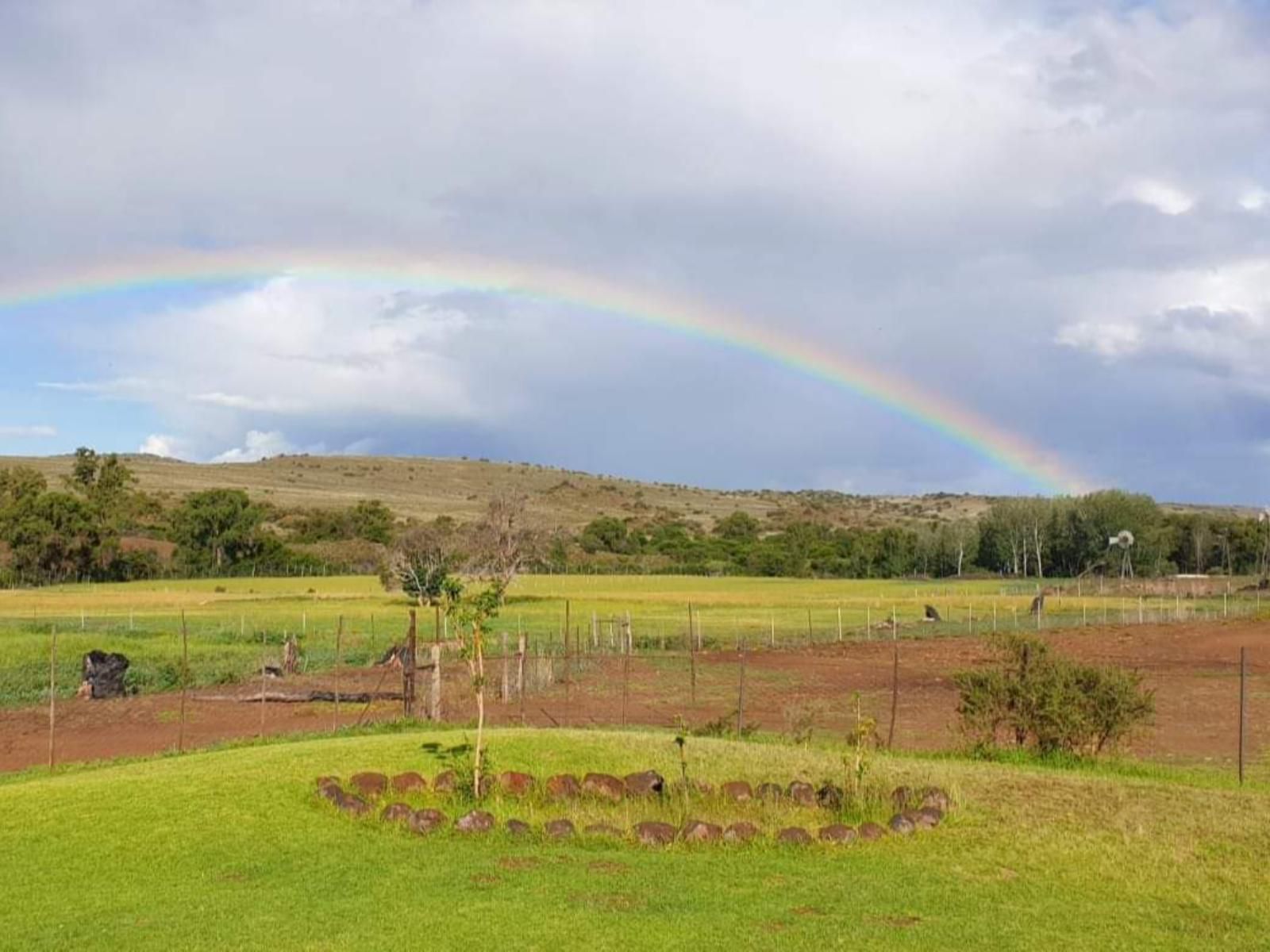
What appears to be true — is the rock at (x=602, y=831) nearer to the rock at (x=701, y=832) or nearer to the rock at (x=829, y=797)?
the rock at (x=701, y=832)

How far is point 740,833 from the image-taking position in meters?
14.4

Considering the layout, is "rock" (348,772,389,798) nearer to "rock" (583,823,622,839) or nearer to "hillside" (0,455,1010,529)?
"rock" (583,823,622,839)

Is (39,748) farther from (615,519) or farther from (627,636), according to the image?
(615,519)

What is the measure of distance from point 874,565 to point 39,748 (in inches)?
4070

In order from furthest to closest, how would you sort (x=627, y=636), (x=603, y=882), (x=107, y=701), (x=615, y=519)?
(x=615, y=519) → (x=627, y=636) → (x=107, y=701) → (x=603, y=882)

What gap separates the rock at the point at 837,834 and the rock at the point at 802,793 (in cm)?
158

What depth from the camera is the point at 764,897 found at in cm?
1197

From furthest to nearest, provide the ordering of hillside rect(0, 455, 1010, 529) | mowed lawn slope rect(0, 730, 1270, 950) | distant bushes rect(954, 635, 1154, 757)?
hillside rect(0, 455, 1010, 529) → distant bushes rect(954, 635, 1154, 757) → mowed lawn slope rect(0, 730, 1270, 950)

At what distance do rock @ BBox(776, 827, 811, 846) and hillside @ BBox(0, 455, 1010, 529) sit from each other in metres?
122

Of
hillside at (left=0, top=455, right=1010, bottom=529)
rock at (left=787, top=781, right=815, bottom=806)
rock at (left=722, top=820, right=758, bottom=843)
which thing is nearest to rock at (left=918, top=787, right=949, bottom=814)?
rock at (left=787, top=781, right=815, bottom=806)

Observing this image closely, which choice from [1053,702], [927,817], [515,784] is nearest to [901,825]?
[927,817]

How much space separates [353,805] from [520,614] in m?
49.3

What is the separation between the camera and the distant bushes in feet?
70.0

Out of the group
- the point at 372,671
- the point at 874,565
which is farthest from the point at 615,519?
the point at 372,671
